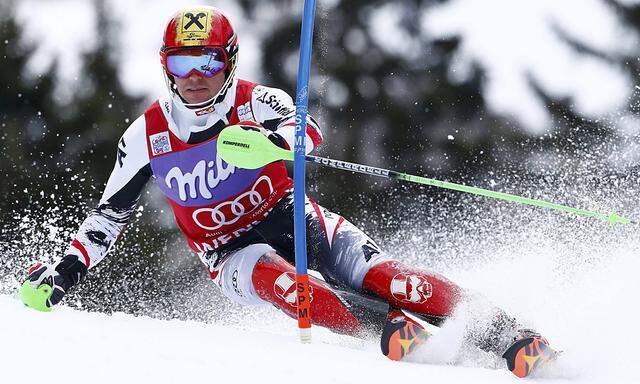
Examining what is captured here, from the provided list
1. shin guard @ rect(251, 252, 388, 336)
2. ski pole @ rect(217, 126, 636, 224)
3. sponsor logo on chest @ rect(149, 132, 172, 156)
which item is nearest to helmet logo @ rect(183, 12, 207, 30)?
sponsor logo on chest @ rect(149, 132, 172, 156)

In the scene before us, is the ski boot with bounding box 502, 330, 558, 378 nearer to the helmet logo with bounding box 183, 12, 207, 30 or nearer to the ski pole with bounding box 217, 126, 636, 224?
the ski pole with bounding box 217, 126, 636, 224

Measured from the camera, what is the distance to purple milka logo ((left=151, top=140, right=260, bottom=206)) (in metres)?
4.10

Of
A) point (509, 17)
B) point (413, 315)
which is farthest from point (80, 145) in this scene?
point (413, 315)

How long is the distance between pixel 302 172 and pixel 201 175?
29.4 inches

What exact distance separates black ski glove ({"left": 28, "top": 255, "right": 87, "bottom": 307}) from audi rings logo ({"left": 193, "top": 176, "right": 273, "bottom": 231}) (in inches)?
22.0

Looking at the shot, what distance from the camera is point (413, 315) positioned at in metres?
3.72

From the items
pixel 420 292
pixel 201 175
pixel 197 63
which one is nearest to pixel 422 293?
pixel 420 292

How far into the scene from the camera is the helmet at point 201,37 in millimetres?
3938

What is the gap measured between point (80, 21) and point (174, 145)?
11822mm

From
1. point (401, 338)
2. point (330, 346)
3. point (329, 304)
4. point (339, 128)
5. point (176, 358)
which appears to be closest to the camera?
point (176, 358)

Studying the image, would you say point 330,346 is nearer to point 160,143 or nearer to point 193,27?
point 160,143

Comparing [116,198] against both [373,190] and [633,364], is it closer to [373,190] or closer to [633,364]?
[633,364]

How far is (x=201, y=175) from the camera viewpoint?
4.12m

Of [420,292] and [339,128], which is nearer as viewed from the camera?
[420,292]
